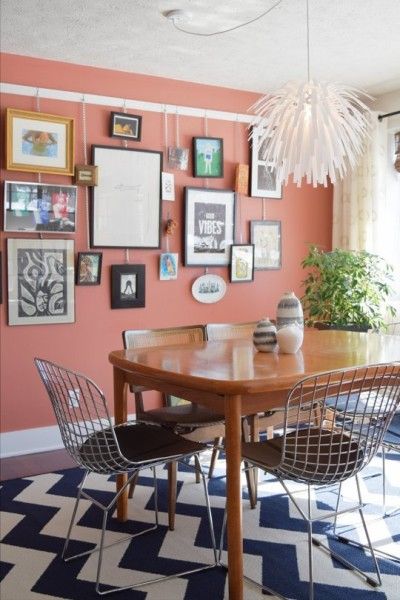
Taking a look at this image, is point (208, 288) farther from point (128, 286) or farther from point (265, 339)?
point (265, 339)

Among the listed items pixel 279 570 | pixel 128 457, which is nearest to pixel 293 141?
pixel 128 457

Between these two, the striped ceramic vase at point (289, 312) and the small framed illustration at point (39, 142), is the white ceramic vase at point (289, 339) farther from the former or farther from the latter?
the small framed illustration at point (39, 142)

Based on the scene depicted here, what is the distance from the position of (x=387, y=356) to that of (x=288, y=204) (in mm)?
2412

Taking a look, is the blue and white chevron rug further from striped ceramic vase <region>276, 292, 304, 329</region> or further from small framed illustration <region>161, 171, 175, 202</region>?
small framed illustration <region>161, 171, 175, 202</region>

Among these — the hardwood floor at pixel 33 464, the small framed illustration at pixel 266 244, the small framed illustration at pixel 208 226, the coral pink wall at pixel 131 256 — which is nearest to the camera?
the hardwood floor at pixel 33 464

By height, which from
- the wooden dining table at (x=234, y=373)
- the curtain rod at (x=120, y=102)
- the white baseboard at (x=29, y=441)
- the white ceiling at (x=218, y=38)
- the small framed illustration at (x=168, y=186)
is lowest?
the white baseboard at (x=29, y=441)

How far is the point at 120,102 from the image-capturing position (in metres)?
4.00

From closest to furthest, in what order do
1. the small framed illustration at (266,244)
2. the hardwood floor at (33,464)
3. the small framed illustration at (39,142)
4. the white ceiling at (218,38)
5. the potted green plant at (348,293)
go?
the white ceiling at (218,38), the hardwood floor at (33,464), the small framed illustration at (39,142), the potted green plant at (348,293), the small framed illustration at (266,244)

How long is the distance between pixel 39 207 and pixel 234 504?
2.38 meters

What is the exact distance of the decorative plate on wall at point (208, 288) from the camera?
14.3 ft

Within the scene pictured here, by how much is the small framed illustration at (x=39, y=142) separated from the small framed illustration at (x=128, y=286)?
0.71m

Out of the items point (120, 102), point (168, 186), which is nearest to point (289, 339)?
point (168, 186)

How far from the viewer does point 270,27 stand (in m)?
3.25

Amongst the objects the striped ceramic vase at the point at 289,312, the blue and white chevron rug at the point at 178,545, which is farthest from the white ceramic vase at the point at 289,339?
the blue and white chevron rug at the point at 178,545
